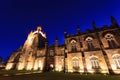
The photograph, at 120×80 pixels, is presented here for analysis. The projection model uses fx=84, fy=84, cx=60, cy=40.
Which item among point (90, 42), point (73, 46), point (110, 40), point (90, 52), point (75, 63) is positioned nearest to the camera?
point (110, 40)

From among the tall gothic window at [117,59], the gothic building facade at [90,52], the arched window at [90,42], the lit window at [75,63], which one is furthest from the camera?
the lit window at [75,63]

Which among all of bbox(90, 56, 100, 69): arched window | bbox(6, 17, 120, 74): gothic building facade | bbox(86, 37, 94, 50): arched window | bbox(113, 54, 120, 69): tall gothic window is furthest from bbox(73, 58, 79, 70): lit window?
bbox(113, 54, 120, 69): tall gothic window

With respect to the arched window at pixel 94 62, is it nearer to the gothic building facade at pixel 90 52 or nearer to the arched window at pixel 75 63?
the gothic building facade at pixel 90 52

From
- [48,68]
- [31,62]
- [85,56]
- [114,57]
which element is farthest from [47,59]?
[114,57]

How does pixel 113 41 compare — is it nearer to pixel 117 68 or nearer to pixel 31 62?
pixel 117 68

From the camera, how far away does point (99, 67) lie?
843 inches

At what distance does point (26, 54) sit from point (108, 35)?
37900 millimetres

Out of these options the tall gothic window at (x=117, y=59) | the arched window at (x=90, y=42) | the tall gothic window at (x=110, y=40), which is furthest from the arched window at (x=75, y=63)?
the tall gothic window at (x=110, y=40)

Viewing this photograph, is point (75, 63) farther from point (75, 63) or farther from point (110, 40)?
point (110, 40)

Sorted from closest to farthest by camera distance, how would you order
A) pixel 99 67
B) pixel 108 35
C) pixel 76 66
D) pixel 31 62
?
pixel 99 67, pixel 108 35, pixel 76 66, pixel 31 62

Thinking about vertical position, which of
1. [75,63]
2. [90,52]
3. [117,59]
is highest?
[90,52]

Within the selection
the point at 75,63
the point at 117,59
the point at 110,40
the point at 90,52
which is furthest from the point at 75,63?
the point at 110,40

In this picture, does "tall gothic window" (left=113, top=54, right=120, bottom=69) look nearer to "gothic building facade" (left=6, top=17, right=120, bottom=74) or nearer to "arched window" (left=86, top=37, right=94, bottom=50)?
"gothic building facade" (left=6, top=17, right=120, bottom=74)

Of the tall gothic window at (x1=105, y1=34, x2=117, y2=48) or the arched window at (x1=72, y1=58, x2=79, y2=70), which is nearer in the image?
the tall gothic window at (x1=105, y1=34, x2=117, y2=48)
